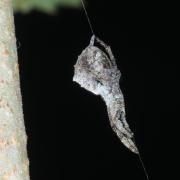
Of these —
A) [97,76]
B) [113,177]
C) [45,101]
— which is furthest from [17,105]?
[113,177]

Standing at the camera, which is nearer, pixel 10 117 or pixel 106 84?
pixel 10 117

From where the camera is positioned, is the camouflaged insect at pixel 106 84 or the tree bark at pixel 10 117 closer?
the tree bark at pixel 10 117

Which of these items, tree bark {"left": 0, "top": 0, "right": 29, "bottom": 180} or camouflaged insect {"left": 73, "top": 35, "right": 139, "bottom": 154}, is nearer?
tree bark {"left": 0, "top": 0, "right": 29, "bottom": 180}

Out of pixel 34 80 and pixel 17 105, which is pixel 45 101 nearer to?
pixel 34 80
